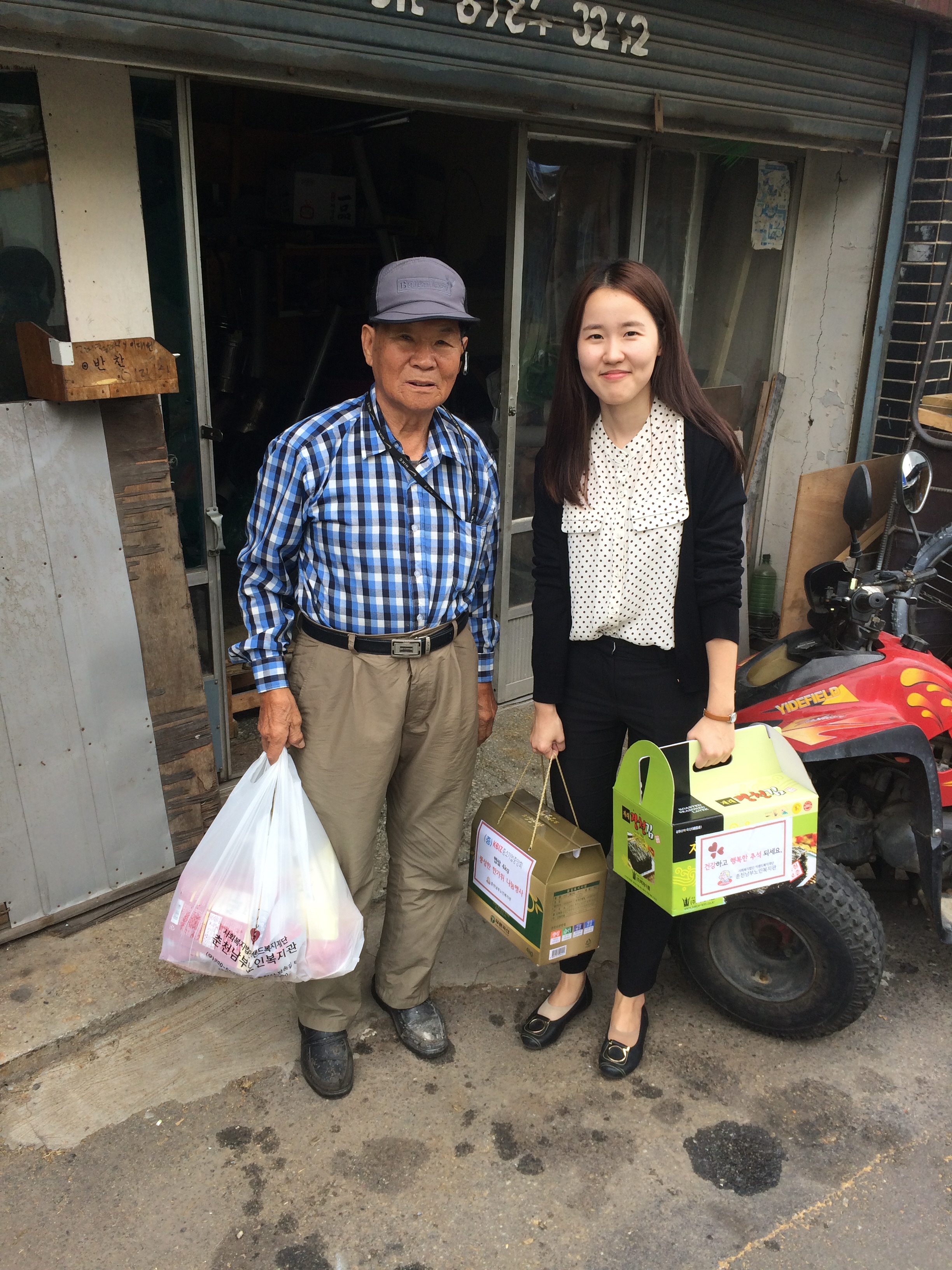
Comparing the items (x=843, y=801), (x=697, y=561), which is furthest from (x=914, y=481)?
(x=697, y=561)

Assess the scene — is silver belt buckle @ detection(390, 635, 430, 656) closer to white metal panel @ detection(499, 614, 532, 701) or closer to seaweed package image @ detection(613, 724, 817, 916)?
seaweed package image @ detection(613, 724, 817, 916)

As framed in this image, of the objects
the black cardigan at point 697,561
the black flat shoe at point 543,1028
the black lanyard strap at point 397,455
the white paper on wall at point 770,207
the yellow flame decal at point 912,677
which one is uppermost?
the white paper on wall at point 770,207

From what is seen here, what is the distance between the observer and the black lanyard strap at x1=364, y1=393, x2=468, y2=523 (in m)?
2.26

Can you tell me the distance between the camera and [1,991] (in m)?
2.83

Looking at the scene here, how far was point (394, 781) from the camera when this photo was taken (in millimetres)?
2602

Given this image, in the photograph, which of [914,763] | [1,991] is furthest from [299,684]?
[914,763]

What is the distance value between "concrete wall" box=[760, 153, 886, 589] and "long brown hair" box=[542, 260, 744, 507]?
11.3ft

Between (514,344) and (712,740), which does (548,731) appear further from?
(514,344)

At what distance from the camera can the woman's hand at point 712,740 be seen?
2.25 metres

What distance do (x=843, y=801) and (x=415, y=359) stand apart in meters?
1.83

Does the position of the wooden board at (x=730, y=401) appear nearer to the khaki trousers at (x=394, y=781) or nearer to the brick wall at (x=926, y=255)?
the brick wall at (x=926, y=255)

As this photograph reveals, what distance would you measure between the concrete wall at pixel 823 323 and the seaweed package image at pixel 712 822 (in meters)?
3.42

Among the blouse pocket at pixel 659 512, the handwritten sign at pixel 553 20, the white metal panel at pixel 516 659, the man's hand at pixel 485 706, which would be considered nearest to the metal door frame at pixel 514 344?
the white metal panel at pixel 516 659

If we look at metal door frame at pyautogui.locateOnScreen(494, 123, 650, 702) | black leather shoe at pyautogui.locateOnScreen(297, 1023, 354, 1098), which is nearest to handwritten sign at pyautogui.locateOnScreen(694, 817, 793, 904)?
black leather shoe at pyautogui.locateOnScreen(297, 1023, 354, 1098)
